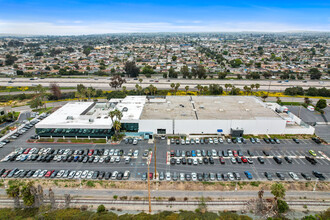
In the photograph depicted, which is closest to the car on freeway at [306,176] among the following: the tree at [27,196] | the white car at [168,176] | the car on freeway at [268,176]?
the car on freeway at [268,176]

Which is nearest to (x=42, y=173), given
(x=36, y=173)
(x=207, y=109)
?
(x=36, y=173)

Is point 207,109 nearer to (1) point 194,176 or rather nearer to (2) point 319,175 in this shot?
(1) point 194,176

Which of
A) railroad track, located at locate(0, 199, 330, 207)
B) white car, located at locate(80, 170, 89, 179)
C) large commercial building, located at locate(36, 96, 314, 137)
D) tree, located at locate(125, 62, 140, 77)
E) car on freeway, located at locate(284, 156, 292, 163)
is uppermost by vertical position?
tree, located at locate(125, 62, 140, 77)

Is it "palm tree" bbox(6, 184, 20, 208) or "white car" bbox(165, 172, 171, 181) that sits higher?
"palm tree" bbox(6, 184, 20, 208)

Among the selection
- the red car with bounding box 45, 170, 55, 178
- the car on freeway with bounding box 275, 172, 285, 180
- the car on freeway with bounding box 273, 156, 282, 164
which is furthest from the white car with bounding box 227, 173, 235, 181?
the red car with bounding box 45, 170, 55, 178

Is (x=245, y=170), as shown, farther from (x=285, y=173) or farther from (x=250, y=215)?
(x=250, y=215)

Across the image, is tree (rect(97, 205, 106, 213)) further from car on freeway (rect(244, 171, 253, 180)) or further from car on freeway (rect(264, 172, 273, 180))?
car on freeway (rect(264, 172, 273, 180))
